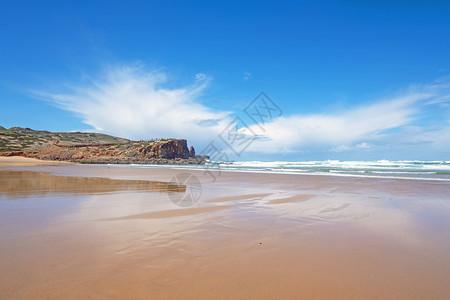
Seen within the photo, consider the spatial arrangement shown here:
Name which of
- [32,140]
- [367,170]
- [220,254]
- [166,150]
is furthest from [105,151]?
[220,254]

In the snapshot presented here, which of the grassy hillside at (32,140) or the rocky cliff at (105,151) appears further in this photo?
the grassy hillside at (32,140)

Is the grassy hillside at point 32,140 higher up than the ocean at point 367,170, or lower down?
higher up

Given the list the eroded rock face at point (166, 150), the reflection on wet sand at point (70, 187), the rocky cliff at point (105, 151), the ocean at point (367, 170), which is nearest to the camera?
the reflection on wet sand at point (70, 187)

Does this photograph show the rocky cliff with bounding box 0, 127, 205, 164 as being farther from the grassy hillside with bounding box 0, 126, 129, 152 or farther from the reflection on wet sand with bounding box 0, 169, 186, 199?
the reflection on wet sand with bounding box 0, 169, 186, 199

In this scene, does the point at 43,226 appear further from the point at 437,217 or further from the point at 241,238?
the point at 437,217

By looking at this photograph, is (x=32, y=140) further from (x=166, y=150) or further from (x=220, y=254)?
(x=220, y=254)

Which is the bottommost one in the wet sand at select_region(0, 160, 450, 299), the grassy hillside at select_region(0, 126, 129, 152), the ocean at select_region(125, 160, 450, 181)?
the wet sand at select_region(0, 160, 450, 299)

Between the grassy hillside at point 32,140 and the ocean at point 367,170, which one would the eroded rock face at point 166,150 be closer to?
the ocean at point 367,170

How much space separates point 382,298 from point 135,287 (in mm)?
2221

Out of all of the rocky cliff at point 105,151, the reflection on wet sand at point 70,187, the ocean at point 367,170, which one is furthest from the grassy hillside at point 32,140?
the reflection on wet sand at point 70,187

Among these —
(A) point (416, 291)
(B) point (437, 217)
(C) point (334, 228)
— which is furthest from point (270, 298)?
(B) point (437, 217)

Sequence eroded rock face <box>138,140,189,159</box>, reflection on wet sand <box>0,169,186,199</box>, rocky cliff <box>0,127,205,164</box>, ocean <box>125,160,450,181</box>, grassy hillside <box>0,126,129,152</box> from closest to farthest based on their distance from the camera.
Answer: reflection on wet sand <box>0,169,186,199</box> < ocean <box>125,160,450,181</box> < rocky cliff <box>0,127,205,164</box> < eroded rock face <box>138,140,189,159</box> < grassy hillside <box>0,126,129,152</box>

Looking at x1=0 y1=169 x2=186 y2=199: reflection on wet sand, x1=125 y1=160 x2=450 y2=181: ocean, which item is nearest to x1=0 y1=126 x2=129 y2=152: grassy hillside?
x1=125 y1=160 x2=450 y2=181: ocean

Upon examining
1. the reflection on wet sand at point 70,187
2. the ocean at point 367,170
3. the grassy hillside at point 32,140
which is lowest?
the reflection on wet sand at point 70,187
